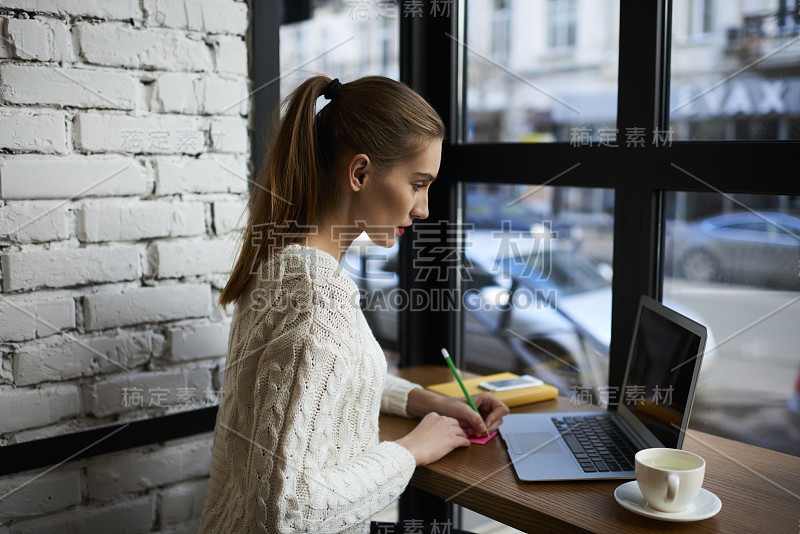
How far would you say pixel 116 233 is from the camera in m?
1.42

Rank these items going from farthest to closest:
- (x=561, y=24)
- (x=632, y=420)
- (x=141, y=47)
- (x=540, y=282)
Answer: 1. (x=540, y=282)
2. (x=561, y=24)
3. (x=141, y=47)
4. (x=632, y=420)

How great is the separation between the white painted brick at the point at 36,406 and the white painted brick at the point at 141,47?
24.7 inches

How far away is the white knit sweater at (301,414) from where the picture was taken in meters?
0.99

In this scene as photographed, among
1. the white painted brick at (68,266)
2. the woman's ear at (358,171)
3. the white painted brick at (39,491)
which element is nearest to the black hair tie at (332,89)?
the woman's ear at (358,171)

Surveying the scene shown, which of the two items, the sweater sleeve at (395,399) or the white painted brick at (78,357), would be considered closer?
the white painted brick at (78,357)

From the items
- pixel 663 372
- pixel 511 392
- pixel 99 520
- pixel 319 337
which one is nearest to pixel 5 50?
pixel 319 337

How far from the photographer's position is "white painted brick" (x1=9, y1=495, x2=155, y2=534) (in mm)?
1364

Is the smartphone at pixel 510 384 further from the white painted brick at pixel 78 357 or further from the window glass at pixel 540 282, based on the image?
the white painted brick at pixel 78 357

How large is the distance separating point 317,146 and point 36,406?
0.72 metres

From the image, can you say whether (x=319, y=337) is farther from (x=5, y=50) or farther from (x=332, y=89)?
(x=5, y=50)

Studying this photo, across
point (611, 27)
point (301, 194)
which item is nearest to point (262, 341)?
point (301, 194)

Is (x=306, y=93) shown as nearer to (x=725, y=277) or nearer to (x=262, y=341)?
(x=262, y=341)

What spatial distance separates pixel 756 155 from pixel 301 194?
0.79m

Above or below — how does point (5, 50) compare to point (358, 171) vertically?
above
